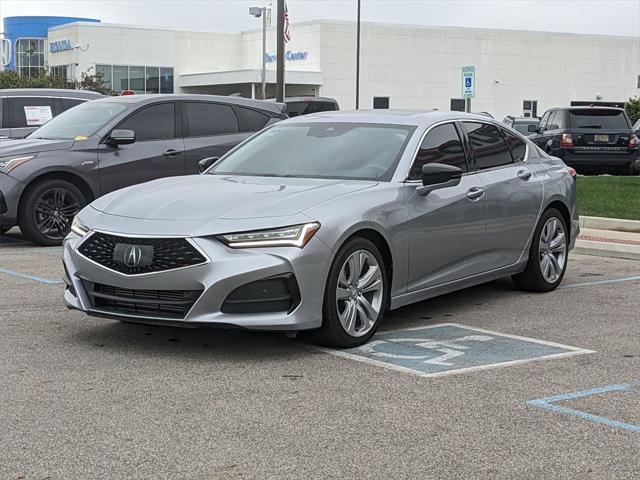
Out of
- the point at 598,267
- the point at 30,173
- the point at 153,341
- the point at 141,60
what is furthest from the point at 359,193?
the point at 141,60

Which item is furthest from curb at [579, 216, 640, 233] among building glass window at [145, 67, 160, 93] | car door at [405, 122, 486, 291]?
building glass window at [145, 67, 160, 93]

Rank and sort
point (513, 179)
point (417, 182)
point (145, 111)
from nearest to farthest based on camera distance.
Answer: point (417, 182), point (513, 179), point (145, 111)

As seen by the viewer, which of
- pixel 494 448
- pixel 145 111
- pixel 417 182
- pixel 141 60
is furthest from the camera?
pixel 141 60

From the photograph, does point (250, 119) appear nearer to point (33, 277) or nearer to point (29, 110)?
point (29, 110)

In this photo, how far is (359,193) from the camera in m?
6.72

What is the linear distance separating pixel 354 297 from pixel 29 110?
9990 mm

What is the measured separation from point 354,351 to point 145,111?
6.91 metres

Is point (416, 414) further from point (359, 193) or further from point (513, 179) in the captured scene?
point (513, 179)

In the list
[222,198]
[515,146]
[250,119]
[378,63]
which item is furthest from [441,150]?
[378,63]

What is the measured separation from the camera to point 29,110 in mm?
15141

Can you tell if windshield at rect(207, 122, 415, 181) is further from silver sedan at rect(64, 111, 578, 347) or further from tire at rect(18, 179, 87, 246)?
tire at rect(18, 179, 87, 246)

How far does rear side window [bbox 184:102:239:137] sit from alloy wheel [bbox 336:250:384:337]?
670cm

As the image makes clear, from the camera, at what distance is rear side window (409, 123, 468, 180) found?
7352 millimetres

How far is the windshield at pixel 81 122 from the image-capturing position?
12.2 m
